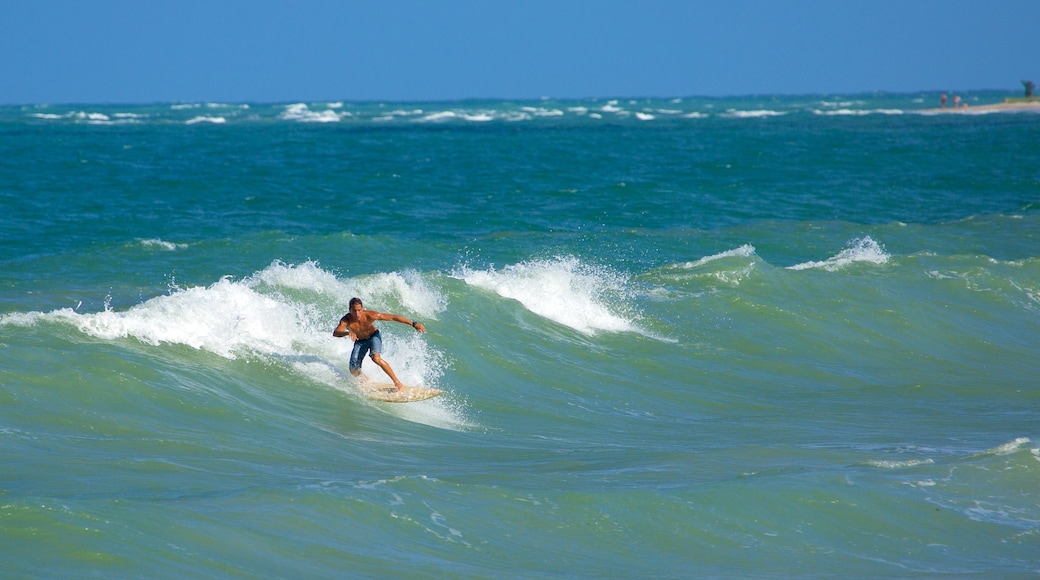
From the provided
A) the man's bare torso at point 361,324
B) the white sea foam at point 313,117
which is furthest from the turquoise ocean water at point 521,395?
the white sea foam at point 313,117

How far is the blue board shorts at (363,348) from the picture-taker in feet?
37.1

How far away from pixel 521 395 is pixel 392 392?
1570mm

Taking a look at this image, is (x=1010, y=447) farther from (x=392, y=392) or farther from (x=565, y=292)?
(x=565, y=292)

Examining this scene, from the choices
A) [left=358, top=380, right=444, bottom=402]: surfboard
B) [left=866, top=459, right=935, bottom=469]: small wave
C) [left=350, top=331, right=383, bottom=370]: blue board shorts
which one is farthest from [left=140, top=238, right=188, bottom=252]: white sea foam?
[left=866, top=459, right=935, bottom=469]: small wave

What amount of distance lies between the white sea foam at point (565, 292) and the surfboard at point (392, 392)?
148 inches

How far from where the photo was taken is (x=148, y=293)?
16.2 m

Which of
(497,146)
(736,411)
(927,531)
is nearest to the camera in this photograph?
(927,531)

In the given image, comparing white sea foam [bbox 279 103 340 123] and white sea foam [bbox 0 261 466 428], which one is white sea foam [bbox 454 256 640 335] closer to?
white sea foam [bbox 0 261 466 428]

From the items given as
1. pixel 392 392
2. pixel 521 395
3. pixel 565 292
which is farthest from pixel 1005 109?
pixel 392 392

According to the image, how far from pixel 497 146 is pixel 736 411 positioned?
38566 millimetres

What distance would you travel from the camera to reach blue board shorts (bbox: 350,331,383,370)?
37.1ft

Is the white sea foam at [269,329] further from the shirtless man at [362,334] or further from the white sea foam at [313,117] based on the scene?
the white sea foam at [313,117]

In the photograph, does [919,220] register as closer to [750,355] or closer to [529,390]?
[750,355]

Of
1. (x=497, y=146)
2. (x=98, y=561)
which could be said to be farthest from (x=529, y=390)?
(x=497, y=146)
